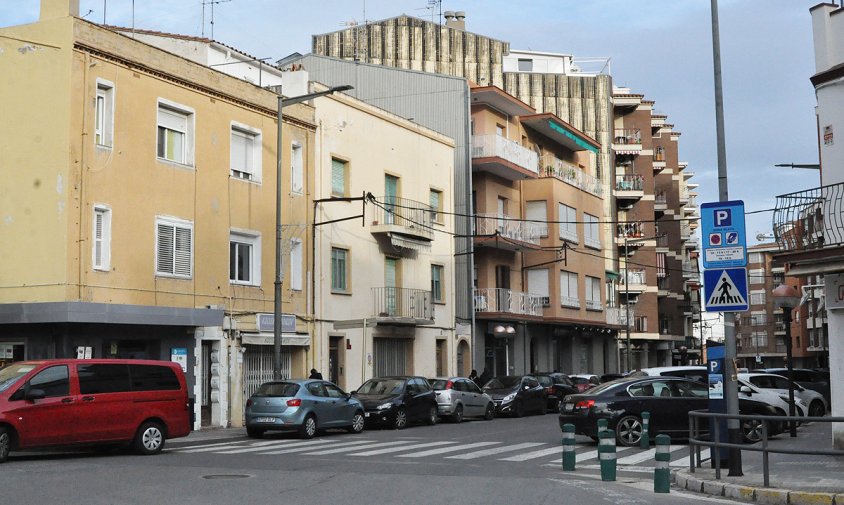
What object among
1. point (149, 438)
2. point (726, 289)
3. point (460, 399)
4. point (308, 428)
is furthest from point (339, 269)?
point (726, 289)

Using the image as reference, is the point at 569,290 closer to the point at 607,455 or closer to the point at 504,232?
the point at 504,232

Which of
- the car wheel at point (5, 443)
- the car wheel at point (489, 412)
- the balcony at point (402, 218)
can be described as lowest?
the car wheel at point (489, 412)

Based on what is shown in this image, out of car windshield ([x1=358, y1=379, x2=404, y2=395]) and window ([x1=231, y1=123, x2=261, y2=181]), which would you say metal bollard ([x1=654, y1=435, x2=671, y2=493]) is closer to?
car windshield ([x1=358, y1=379, x2=404, y2=395])

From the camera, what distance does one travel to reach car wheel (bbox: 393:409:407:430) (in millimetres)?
27663

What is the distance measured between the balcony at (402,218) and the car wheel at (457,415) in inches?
298

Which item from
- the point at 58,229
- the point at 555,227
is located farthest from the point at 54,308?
the point at 555,227

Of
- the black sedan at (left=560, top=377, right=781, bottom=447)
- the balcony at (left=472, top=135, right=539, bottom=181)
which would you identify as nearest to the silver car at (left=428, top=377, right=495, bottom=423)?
the black sedan at (left=560, top=377, right=781, bottom=447)

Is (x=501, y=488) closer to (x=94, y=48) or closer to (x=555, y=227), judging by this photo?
(x=94, y=48)

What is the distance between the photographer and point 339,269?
33.9 metres

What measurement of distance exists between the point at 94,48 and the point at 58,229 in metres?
4.52

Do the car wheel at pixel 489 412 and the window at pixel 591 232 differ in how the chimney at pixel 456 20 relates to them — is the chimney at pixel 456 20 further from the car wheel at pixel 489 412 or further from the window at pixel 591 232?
the car wheel at pixel 489 412

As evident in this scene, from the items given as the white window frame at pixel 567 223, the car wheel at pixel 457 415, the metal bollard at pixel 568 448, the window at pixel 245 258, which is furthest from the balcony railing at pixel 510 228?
the metal bollard at pixel 568 448

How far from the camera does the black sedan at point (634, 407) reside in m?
21.0

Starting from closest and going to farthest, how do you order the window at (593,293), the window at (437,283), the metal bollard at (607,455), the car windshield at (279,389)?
the metal bollard at (607,455) < the car windshield at (279,389) < the window at (437,283) < the window at (593,293)
